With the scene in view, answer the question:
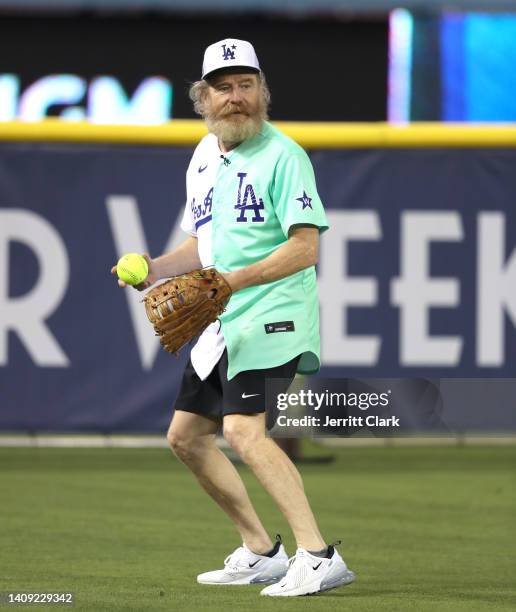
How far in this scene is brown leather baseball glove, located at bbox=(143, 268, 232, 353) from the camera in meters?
6.19

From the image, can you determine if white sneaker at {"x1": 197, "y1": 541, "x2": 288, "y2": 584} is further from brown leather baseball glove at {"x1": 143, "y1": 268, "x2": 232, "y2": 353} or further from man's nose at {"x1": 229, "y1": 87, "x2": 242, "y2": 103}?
man's nose at {"x1": 229, "y1": 87, "x2": 242, "y2": 103}

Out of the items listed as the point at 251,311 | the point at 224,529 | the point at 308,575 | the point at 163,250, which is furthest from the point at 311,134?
the point at 308,575

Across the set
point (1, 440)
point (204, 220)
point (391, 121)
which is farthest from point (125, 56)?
point (204, 220)

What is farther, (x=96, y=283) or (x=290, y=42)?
(x=290, y=42)

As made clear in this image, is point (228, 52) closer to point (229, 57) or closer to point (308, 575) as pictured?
point (229, 57)

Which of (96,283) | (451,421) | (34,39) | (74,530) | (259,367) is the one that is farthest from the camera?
(34,39)

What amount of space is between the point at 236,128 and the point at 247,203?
29cm

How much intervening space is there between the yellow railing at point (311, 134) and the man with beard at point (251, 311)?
17.4ft

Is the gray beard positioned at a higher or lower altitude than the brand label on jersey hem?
higher

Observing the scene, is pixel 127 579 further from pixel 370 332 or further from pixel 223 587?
pixel 370 332

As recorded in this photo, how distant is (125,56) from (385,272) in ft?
17.0

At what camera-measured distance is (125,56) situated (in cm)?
1617

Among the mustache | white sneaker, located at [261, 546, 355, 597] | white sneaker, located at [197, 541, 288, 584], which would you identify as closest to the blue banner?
white sneaker, located at [197, 541, 288, 584]

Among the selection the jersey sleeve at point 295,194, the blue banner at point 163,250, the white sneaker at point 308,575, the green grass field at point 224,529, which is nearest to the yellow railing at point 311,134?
the blue banner at point 163,250
